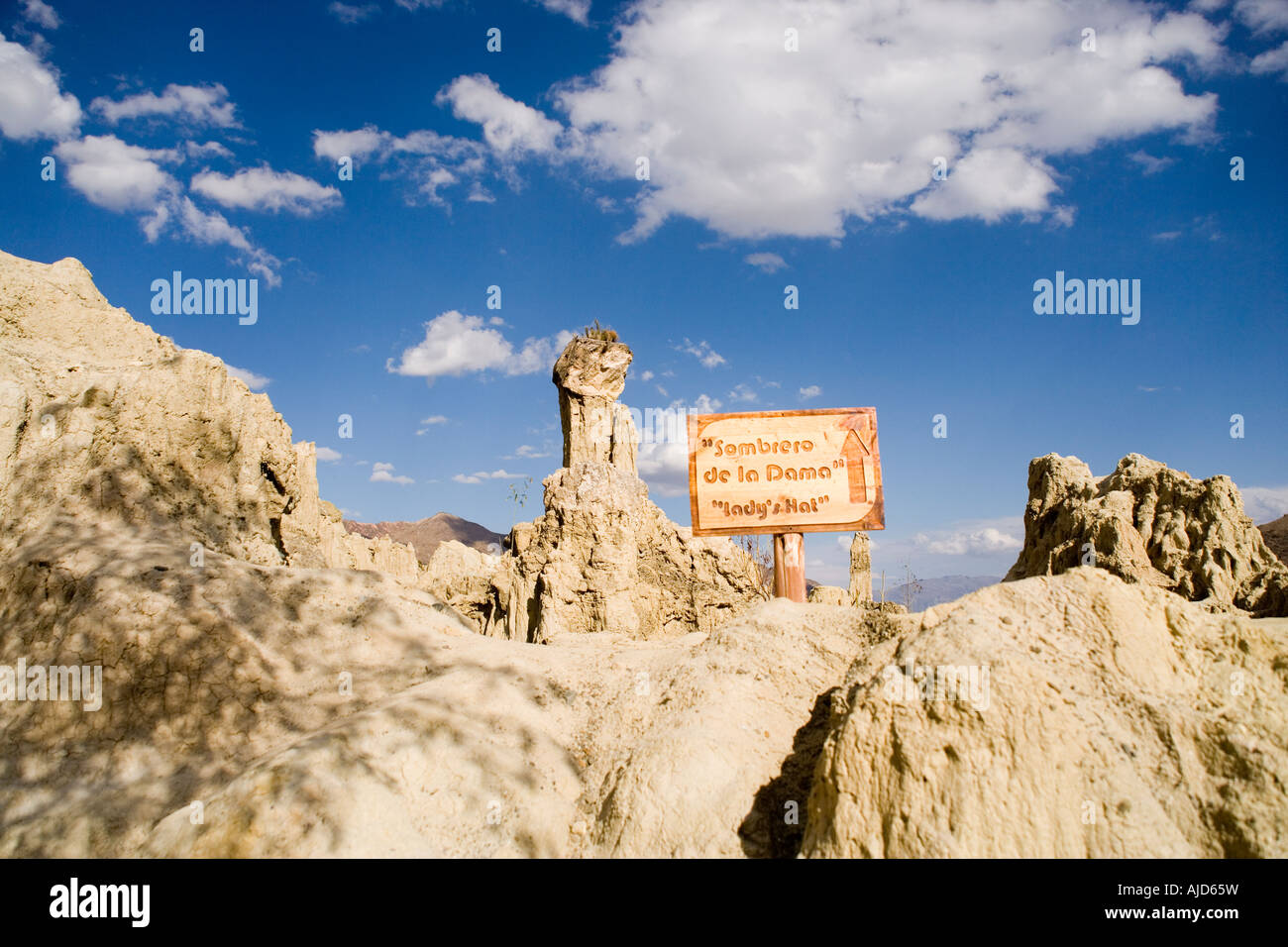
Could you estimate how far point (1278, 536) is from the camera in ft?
51.0

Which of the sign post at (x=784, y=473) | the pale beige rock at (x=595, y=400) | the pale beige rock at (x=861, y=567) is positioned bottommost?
the pale beige rock at (x=861, y=567)

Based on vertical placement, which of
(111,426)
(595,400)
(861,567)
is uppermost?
(595,400)

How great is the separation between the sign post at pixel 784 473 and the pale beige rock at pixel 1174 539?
5122 millimetres

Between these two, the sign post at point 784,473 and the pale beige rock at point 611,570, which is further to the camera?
the pale beige rock at point 611,570

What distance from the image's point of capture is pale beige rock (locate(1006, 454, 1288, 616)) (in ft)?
31.1

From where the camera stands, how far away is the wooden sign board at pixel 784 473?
6.73 metres

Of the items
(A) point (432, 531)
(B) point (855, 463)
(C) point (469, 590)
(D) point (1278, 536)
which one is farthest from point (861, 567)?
(A) point (432, 531)

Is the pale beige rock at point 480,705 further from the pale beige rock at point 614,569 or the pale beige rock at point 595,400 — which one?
the pale beige rock at point 595,400

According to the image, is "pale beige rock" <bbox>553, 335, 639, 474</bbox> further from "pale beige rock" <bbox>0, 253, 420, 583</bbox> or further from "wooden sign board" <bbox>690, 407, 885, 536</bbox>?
"wooden sign board" <bbox>690, 407, 885, 536</bbox>

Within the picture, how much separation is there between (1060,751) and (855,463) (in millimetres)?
3716

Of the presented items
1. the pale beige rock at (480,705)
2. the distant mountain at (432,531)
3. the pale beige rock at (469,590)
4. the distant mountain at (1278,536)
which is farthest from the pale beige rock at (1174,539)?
the distant mountain at (432,531)

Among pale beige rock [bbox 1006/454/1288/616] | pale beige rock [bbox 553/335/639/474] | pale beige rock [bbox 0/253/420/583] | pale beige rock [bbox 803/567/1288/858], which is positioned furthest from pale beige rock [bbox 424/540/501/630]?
pale beige rock [bbox 803/567/1288/858]

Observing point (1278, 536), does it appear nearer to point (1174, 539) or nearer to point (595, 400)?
point (1174, 539)
